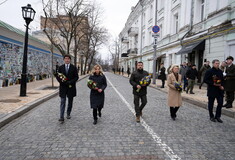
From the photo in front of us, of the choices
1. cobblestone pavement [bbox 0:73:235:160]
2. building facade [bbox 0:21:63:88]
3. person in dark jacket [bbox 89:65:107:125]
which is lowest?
cobblestone pavement [bbox 0:73:235:160]

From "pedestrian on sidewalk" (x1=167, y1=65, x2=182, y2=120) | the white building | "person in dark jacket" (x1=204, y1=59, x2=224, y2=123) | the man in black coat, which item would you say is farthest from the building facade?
the white building

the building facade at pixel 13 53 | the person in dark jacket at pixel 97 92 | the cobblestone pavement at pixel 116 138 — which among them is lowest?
the cobblestone pavement at pixel 116 138

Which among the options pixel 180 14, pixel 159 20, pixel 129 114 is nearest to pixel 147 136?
pixel 129 114

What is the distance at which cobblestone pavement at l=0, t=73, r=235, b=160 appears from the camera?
3136 mm

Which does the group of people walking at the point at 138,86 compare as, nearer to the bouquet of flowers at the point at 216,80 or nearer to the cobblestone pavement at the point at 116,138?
the bouquet of flowers at the point at 216,80

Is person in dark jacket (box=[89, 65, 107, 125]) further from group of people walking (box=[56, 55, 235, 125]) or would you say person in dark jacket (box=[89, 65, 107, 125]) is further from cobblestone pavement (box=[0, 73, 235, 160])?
cobblestone pavement (box=[0, 73, 235, 160])

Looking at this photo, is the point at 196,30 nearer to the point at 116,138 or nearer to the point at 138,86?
the point at 138,86

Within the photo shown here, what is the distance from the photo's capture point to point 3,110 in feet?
18.3

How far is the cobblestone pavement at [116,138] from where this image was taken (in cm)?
314

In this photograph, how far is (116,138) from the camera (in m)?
3.87

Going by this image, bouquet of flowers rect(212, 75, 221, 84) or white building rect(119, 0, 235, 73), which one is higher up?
white building rect(119, 0, 235, 73)

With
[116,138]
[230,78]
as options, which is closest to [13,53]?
[116,138]

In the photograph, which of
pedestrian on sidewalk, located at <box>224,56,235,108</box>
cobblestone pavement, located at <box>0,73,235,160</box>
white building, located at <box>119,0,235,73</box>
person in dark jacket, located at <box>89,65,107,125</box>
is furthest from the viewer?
white building, located at <box>119,0,235,73</box>

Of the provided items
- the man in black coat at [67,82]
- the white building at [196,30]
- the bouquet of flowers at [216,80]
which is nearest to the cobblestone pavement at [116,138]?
the man in black coat at [67,82]
